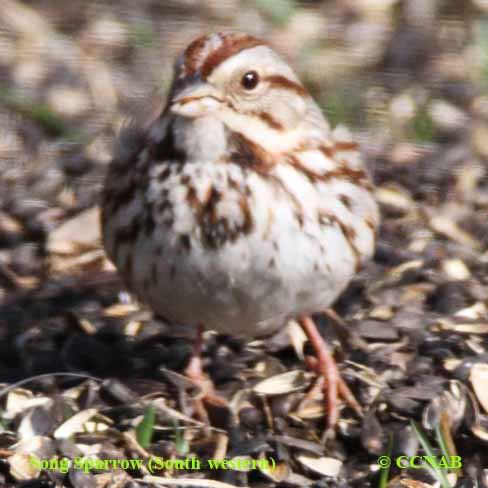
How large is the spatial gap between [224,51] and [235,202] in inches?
13.4

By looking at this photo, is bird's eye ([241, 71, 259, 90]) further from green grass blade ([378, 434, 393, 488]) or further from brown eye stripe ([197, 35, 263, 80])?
green grass blade ([378, 434, 393, 488])

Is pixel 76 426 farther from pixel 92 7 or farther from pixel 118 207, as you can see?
pixel 92 7

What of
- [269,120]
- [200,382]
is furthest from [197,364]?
[269,120]

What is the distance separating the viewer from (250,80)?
3.09 meters

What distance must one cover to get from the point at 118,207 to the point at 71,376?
0.49m

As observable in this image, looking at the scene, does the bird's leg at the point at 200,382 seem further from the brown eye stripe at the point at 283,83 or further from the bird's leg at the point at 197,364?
the brown eye stripe at the point at 283,83

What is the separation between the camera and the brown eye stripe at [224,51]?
3.02 meters

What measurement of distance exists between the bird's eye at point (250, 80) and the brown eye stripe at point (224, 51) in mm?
56

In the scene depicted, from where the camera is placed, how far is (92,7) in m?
5.15

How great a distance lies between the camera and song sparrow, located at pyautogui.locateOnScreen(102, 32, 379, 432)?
3092mm

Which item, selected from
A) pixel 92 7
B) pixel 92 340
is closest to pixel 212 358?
pixel 92 340

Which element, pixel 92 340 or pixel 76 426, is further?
pixel 92 340

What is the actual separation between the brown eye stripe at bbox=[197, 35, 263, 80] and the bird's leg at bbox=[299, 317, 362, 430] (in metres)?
0.80

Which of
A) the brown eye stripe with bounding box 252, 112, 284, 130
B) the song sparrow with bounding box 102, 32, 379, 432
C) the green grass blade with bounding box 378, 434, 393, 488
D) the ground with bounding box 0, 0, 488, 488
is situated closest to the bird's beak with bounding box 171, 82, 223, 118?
the song sparrow with bounding box 102, 32, 379, 432
